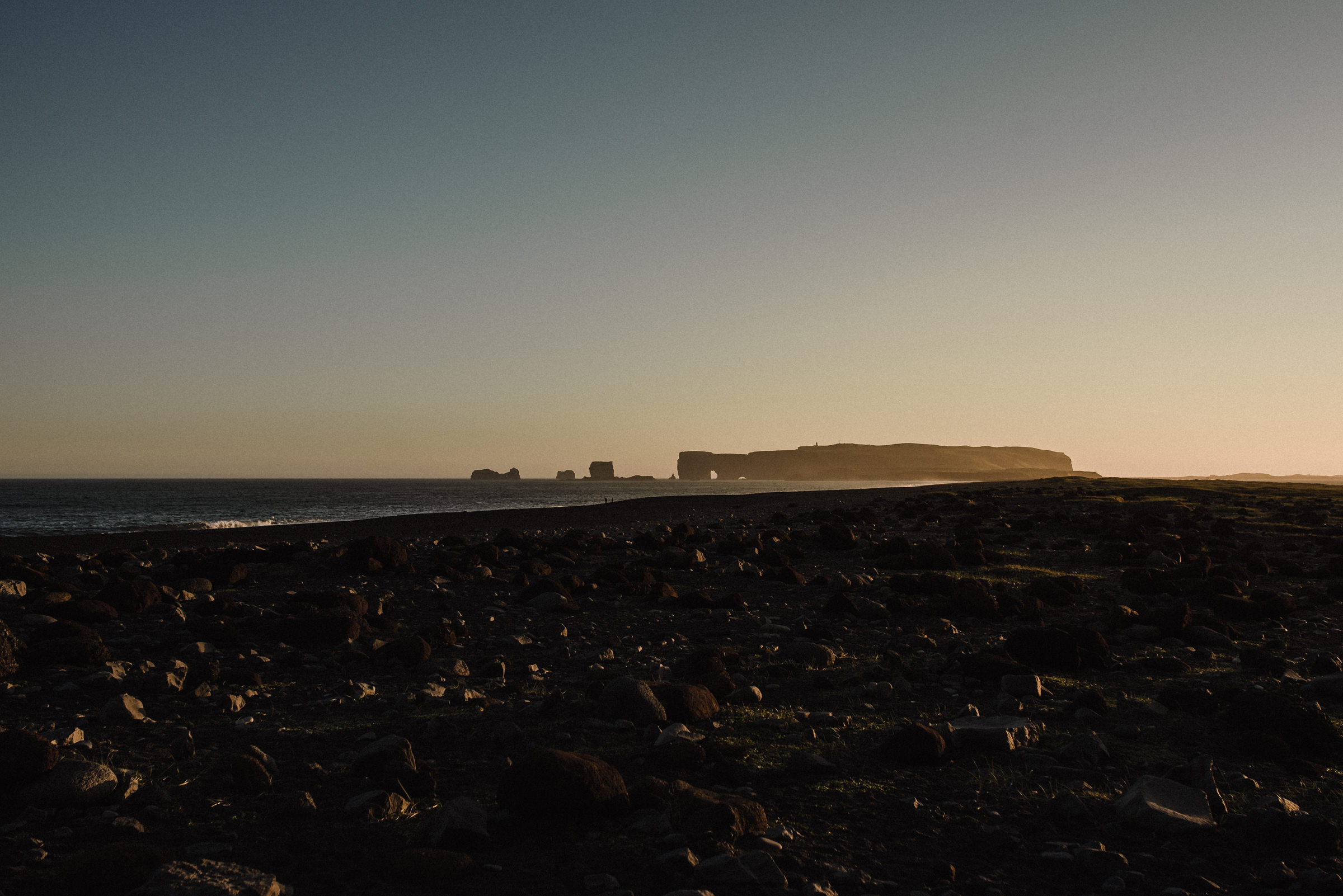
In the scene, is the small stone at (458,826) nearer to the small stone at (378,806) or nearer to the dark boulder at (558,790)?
the dark boulder at (558,790)

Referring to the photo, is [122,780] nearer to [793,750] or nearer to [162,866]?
[162,866]

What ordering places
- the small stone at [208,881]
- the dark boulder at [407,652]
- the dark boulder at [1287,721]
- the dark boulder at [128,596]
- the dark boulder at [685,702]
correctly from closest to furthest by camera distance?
the small stone at [208,881] → the dark boulder at [1287,721] → the dark boulder at [685,702] → the dark boulder at [407,652] → the dark boulder at [128,596]

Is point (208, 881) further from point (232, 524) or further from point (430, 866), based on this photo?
point (232, 524)

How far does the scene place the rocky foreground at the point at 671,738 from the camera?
3869 mm

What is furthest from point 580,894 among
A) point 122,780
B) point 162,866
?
point 122,780

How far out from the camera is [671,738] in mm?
5551

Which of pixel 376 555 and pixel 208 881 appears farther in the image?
pixel 376 555

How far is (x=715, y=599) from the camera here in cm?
1219

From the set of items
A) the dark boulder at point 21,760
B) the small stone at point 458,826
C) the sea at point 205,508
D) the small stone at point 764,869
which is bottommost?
the sea at point 205,508

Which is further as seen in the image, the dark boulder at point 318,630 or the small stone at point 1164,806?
the dark boulder at point 318,630

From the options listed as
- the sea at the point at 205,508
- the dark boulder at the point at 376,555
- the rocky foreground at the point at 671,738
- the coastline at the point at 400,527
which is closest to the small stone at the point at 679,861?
the rocky foreground at the point at 671,738

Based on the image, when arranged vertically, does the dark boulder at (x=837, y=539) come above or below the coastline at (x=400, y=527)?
above

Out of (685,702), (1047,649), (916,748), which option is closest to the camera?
(916,748)

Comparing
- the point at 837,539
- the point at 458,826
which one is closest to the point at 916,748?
the point at 458,826
